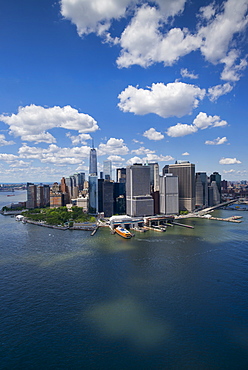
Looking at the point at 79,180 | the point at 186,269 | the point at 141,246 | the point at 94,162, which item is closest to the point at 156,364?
the point at 186,269

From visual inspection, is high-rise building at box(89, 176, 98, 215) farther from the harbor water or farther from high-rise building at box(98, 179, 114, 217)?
the harbor water

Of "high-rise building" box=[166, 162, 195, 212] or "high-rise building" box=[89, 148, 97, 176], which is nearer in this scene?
"high-rise building" box=[166, 162, 195, 212]

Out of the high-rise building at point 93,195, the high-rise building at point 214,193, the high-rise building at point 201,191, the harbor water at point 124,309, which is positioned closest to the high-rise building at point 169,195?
the high-rise building at point 93,195

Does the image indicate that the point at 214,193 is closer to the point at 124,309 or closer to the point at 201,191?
the point at 201,191

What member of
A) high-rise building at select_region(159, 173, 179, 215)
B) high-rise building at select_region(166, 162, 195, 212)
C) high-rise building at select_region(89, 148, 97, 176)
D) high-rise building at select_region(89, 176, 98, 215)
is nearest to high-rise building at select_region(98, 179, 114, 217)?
high-rise building at select_region(89, 176, 98, 215)

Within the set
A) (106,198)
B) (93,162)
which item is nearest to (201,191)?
(106,198)

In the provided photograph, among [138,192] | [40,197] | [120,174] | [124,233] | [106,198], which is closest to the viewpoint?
[124,233]
